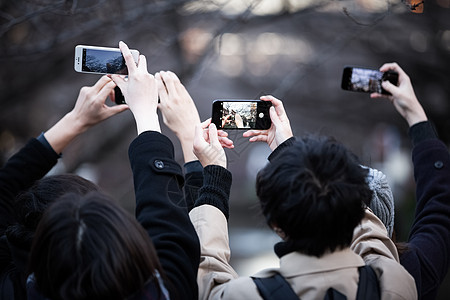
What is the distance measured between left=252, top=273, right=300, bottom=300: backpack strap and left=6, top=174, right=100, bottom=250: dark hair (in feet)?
1.61

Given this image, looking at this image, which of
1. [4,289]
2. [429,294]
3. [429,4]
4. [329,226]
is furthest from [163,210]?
[429,4]

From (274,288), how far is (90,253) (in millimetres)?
365

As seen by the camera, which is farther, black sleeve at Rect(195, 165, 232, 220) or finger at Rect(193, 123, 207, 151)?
finger at Rect(193, 123, 207, 151)

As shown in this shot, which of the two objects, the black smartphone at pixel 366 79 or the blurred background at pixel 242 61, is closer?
the black smartphone at pixel 366 79

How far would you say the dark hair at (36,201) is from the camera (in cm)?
124

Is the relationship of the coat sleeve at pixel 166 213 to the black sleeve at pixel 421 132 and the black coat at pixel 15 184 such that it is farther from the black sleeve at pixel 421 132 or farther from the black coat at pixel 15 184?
the black sleeve at pixel 421 132

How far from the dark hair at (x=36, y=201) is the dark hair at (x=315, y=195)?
0.49m

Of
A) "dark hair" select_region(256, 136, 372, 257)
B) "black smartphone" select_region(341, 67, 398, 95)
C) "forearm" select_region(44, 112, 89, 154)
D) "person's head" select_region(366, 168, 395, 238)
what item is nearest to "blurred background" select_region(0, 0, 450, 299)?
"black smartphone" select_region(341, 67, 398, 95)

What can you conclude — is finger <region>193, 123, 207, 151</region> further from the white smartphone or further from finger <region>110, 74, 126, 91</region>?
the white smartphone

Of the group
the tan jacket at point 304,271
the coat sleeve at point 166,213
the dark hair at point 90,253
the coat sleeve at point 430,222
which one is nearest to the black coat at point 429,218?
the coat sleeve at point 430,222

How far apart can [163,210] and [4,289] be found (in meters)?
0.52

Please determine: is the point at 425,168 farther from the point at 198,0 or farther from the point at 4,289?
the point at 198,0

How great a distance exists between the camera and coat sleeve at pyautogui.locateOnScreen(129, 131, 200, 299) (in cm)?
105

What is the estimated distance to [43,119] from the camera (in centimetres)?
299
